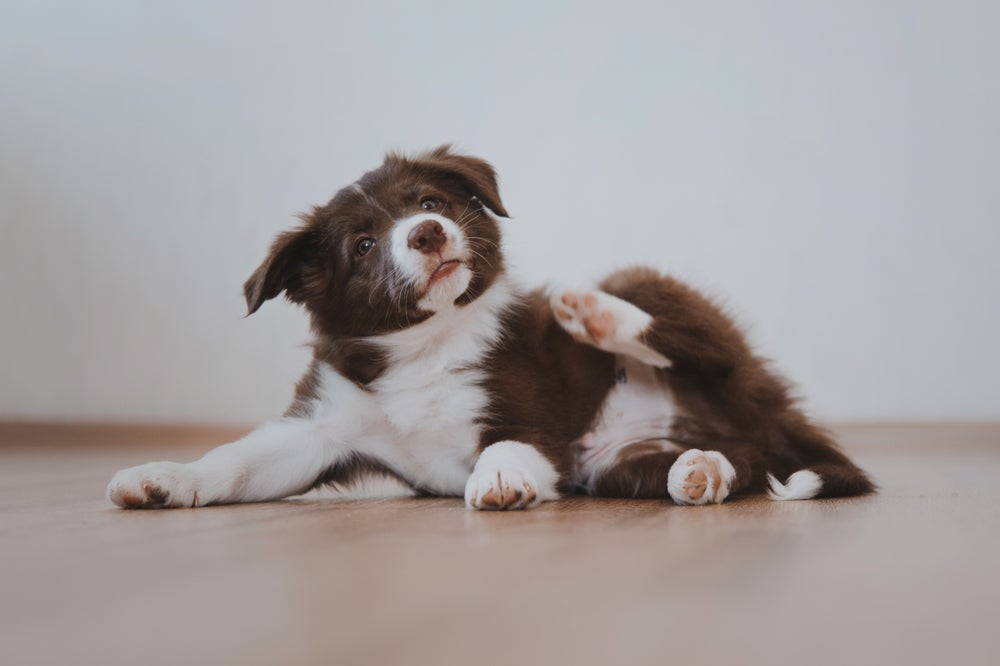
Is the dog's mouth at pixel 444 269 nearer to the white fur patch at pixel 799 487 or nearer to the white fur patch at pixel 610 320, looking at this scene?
the white fur patch at pixel 610 320

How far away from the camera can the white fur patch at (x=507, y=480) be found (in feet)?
7.07

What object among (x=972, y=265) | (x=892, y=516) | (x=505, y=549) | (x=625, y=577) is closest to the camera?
(x=625, y=577)

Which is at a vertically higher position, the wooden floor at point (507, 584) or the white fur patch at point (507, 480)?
the white fur patch at point (507, 480)

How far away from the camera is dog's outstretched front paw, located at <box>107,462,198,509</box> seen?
230 centimetres

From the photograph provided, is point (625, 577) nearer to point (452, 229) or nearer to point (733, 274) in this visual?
point (452, 229)

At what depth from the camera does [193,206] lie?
17.8 feet

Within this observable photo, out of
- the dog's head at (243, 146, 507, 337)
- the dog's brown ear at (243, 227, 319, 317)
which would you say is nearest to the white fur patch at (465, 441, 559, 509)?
the dog's head at (243, 146, 507, 337)

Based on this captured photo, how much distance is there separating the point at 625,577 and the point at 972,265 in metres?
4.46

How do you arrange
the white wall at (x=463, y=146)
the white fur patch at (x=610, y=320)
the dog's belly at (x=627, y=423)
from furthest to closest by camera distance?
1. the white wall at (x=463, y=146)
2. the dog's belly at (x=627, y=423)
3. the white fur patch at (x=610, y=320)

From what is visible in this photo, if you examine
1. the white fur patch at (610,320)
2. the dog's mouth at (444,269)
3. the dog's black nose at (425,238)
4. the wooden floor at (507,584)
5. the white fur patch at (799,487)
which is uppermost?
the dog's black nose at (425,238)

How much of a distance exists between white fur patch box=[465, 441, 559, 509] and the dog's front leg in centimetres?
47

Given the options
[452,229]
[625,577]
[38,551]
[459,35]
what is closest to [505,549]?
[625,577]

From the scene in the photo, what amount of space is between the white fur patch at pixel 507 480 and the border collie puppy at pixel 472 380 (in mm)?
16

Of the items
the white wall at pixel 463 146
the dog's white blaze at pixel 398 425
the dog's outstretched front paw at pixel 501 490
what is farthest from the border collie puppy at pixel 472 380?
the white wall at pixel 463 146
